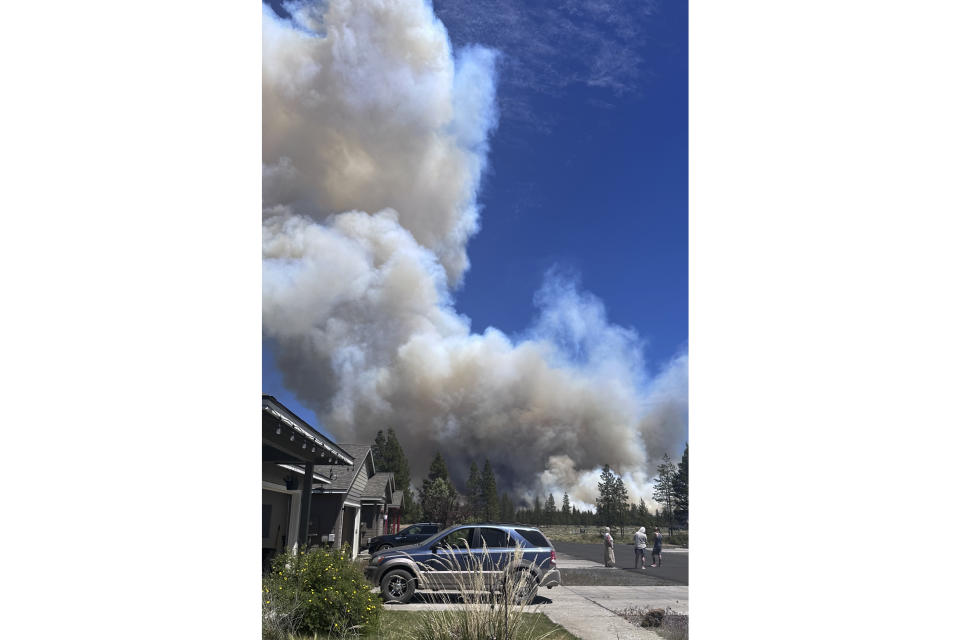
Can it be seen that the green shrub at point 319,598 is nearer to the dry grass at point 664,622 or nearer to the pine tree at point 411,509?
the dry grass at point 664,622

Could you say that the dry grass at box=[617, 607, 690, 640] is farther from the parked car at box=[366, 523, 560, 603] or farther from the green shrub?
the green shrub

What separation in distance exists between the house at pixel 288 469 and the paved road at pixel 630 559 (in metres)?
5.89

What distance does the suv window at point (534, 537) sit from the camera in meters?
8.69

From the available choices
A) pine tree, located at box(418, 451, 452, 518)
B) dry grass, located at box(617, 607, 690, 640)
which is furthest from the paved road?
pine tree, located at box(418, 451, 452, 518)

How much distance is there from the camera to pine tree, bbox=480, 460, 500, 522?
2663 centimetres

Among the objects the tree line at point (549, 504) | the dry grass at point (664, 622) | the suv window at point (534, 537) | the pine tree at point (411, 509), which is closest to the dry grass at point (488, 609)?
the dry grass at point (664, 622)

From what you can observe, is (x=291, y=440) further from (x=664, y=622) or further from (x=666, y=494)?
(x=666, y=494)

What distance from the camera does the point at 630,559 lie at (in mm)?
21156

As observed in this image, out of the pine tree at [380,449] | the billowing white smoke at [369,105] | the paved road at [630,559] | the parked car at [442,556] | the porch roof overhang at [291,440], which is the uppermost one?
the billowing white smoke at [369,105]
